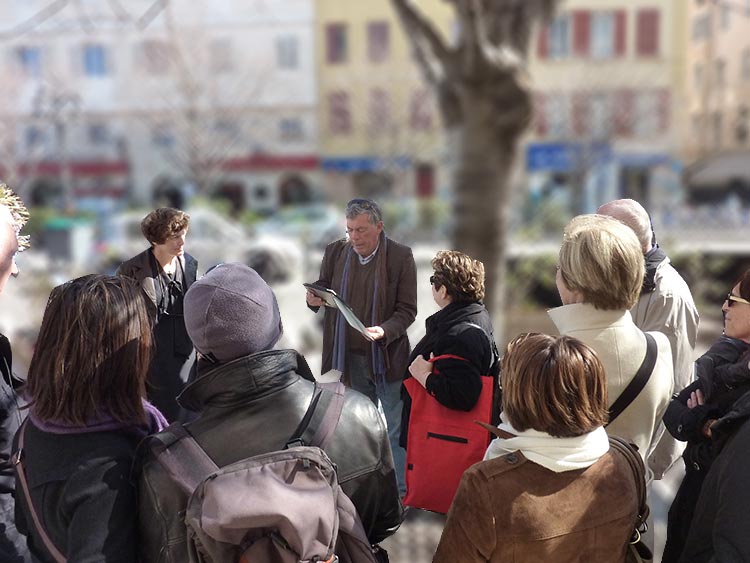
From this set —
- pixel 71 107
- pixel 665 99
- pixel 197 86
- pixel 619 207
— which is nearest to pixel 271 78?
pixel 197 86

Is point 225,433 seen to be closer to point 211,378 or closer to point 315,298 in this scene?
point 211,378

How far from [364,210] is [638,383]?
100 cm

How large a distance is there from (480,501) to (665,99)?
35.2m

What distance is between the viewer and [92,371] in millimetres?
1997

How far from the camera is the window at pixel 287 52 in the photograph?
35281mm

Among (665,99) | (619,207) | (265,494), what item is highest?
(665,99)

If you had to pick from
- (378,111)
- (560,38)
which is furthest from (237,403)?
(560,38)

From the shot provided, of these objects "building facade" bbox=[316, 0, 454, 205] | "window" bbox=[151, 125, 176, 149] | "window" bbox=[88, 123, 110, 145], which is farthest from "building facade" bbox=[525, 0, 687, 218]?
"window" bbox=[88, 123, 110, 145]

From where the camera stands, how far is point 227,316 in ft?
6.45

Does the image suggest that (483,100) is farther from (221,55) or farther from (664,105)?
(664,105)

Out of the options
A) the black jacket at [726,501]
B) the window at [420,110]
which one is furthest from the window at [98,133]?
the black jacket at [726,501]

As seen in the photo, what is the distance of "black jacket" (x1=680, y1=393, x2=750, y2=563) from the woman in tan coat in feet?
0.75

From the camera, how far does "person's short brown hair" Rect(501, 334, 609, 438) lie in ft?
6.63

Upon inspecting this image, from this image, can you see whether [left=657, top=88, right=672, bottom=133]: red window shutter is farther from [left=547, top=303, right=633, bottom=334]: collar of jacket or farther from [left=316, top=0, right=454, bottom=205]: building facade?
[left=547, top=303, right=633, bottom=334]: collar of jacket
